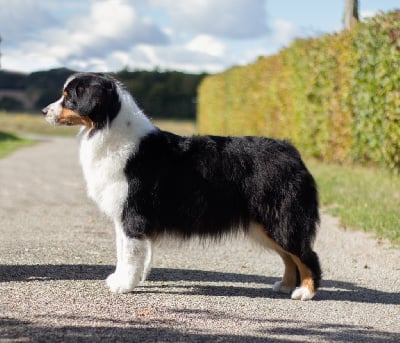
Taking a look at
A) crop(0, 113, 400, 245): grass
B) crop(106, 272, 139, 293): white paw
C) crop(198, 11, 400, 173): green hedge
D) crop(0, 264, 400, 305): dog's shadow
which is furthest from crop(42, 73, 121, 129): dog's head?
crop(198, 11, 400, 173): green hedge

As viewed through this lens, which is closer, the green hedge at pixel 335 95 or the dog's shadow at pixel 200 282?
the dog's shadow at pixel 200 282

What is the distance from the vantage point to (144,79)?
61000mm

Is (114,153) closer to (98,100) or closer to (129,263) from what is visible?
(98,100)

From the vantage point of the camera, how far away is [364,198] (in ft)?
39.1

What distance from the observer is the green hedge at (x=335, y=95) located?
13.0m

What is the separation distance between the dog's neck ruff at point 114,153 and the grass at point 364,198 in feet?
14.0

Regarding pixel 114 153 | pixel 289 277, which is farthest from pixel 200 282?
pixel 114 153

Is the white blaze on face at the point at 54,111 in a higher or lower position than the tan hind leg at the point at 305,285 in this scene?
higher

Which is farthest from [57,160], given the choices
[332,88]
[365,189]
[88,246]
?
[88,246]

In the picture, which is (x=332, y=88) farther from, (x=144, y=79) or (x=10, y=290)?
(x=144, y=79)

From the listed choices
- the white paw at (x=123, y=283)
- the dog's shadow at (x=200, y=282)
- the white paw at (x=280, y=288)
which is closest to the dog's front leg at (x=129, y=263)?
the white paw at (x=123, y=283)

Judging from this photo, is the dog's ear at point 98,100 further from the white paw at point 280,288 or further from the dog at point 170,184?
the white paw at point 280,288

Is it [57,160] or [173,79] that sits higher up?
[173,79]

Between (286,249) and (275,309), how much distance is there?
57 centimetres
